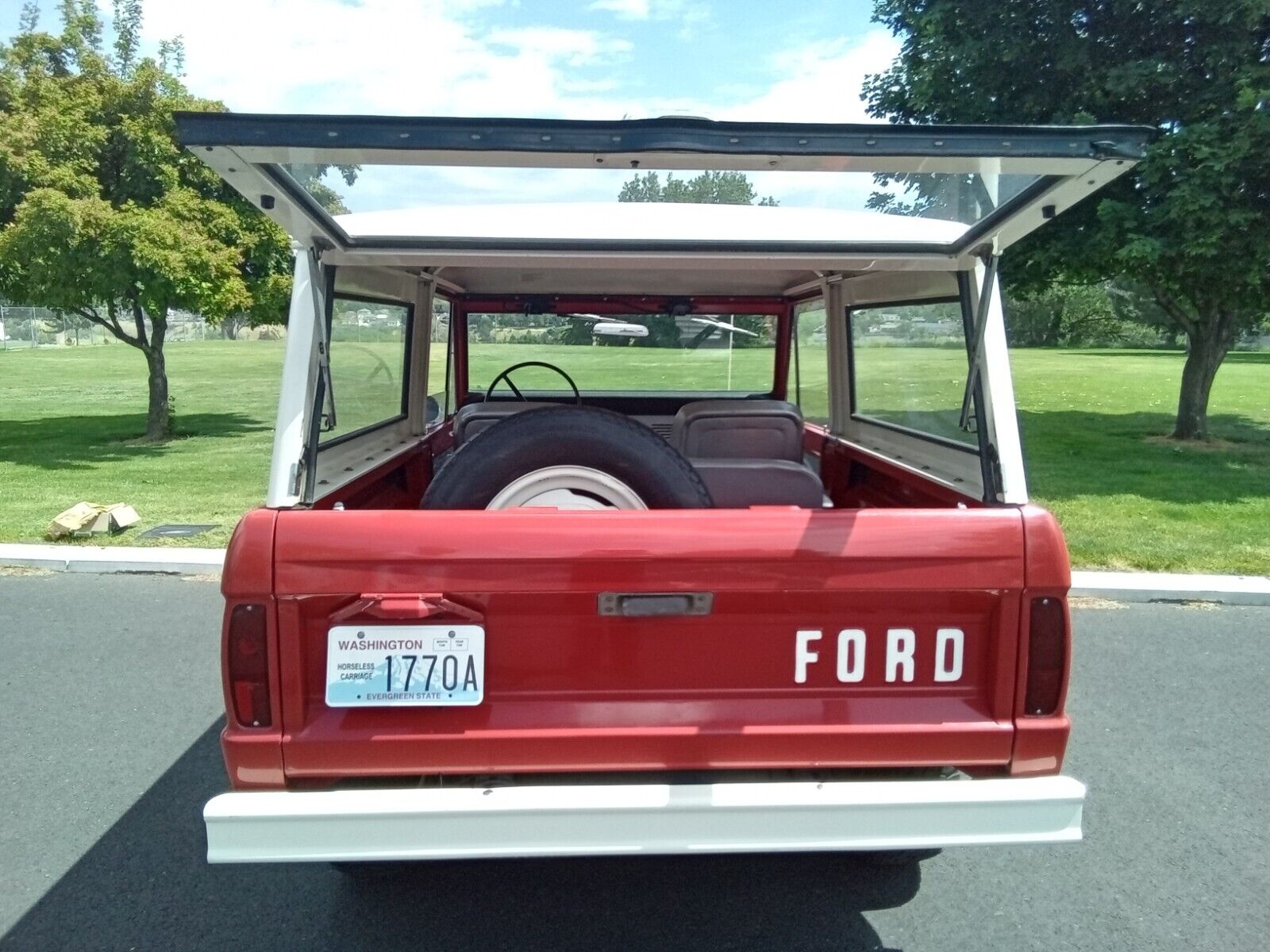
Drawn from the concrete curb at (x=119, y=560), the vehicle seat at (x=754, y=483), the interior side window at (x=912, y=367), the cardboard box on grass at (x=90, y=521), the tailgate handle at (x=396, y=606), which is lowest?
the concrete curb at (x=119, y=560)

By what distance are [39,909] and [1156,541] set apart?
285 inches

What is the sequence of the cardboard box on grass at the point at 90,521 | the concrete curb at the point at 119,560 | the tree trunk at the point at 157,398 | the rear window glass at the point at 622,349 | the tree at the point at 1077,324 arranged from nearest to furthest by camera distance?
1. the rear window glass at the point at 622,349
2. the concrete curb at the point at 119,560
3. the cardboard box on grass at the point at 90,521
4. the tree trunk at the point at 157,398
5. the tree at the point at 1077,324

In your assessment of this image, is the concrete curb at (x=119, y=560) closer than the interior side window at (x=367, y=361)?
No

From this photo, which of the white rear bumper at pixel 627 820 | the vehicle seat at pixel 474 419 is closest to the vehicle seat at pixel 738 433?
the vehicle seat at pixel 474 419

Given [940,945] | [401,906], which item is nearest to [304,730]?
[401,906]

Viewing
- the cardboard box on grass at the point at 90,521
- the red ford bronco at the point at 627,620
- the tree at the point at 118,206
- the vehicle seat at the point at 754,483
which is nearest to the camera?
the red ford bronco at the point at 627,620

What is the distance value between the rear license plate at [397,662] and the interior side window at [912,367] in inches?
67.7

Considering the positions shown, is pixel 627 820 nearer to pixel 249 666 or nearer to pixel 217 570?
pixel 249 666

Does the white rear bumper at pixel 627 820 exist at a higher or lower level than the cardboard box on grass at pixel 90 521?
higher

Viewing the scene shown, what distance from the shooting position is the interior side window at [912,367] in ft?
11.9

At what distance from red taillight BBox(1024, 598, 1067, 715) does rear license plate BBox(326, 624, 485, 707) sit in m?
1.29

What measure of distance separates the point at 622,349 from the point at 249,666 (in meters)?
3.51

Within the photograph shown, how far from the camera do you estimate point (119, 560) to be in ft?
23.0

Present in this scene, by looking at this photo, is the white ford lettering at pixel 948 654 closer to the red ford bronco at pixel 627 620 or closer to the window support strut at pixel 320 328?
the red ford bronco at pixel 627 620
